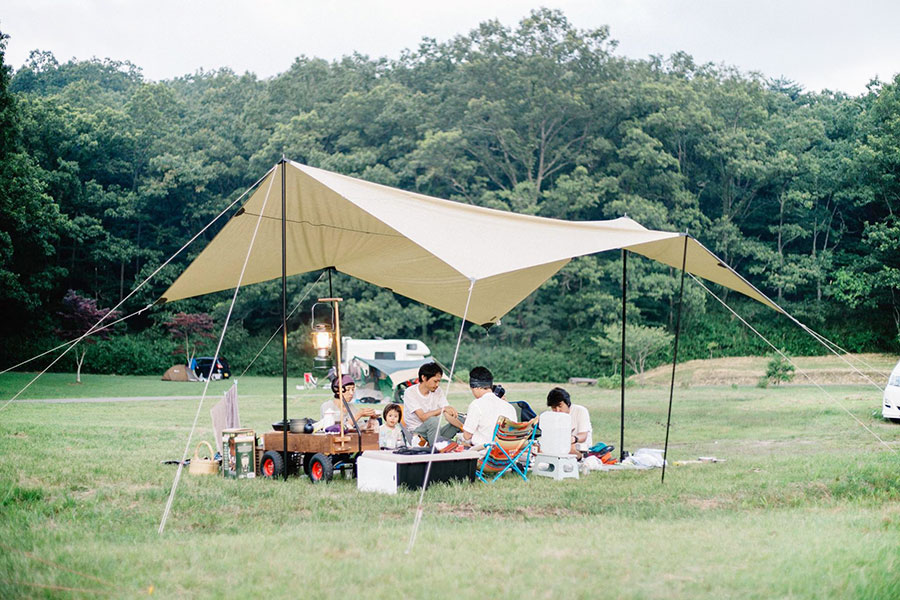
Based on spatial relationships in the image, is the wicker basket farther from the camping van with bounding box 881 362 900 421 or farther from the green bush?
the green bush

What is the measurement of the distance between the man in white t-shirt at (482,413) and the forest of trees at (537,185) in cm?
2251

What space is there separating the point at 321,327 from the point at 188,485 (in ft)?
6.22

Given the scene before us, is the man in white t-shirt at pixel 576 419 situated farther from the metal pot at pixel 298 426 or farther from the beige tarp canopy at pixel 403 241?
the metal pot at pixel 298 426

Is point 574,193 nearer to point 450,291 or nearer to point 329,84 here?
point 329,84

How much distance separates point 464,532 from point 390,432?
261 centimetres

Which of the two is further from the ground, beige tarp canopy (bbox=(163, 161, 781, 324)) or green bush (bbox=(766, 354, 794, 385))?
beige tarp canopy (bbox=(163, 161, 781, 324))

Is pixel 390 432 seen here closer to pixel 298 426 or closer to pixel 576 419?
pixel 298 426

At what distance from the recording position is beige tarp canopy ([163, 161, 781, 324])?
711 centimetres

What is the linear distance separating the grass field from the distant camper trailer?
1391cm

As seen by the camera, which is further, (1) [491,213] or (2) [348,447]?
(1) [491,213]

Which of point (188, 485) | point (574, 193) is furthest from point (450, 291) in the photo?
point (574, 193)

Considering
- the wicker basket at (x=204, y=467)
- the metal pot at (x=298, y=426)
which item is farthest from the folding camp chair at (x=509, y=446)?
the wicker basket at (x=204, y=467)

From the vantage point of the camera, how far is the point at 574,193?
102 ft

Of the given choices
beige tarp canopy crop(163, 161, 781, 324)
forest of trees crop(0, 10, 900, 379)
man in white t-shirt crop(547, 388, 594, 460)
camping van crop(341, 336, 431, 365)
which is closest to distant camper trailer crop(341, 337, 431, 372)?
camping van crop(341, 336, 431, 365)
